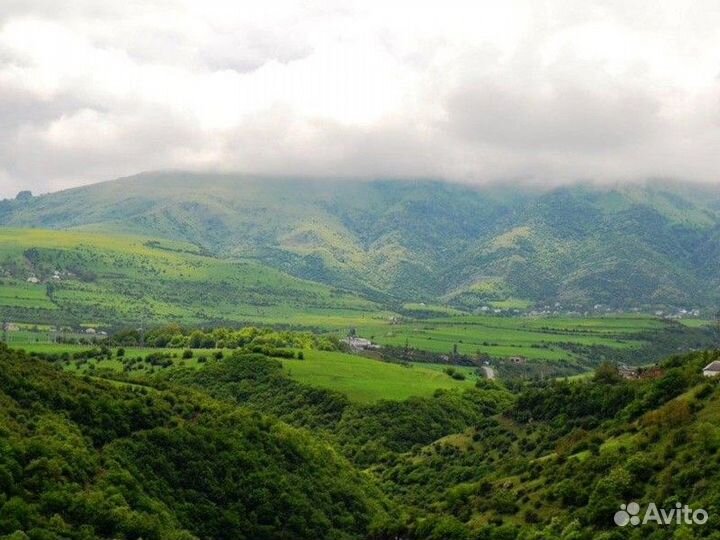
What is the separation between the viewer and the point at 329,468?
328 ft

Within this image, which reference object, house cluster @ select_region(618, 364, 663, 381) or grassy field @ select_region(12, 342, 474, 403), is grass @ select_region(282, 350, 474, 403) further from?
house cluster @ select_region(618, 364, 663, 381)

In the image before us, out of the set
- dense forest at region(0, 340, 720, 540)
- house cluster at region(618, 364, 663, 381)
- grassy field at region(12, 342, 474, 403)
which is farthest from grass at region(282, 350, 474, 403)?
house cluster at region(618, 364, 663, 381)

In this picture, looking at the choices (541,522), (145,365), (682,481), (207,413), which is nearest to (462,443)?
(207,413)

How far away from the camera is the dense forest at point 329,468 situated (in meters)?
57.7

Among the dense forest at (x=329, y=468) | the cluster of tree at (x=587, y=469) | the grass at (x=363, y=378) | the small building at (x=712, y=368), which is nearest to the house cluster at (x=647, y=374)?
the cluster of tree at (x=587, y=469)

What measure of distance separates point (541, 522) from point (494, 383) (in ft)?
418

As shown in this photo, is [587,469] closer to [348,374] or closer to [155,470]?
[155,470]

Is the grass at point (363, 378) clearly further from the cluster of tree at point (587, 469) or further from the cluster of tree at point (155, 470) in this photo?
the cluster of tree at point (155, 470)

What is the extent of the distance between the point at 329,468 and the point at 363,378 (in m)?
74.9

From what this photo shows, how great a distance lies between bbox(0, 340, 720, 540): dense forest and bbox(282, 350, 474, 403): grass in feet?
106

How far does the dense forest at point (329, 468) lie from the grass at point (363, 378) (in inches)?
1272

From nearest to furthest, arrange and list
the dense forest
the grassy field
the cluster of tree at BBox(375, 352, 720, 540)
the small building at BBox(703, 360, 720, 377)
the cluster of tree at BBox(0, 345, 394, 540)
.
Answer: the cluster of tree at BBox(375, 352, 720, 540)
the dense forest
the cluster of tree at BBox(0, 345, 394, 540)
the small building at BBox(703, 360, 720, 377)
the grassy field

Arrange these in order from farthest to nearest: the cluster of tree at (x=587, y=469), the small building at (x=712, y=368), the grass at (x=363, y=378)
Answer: the grass at (x=363, y=378) → the small building at (x=712, y=368) → the cluster of tree at (x=587, y=469)

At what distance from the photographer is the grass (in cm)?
16388
